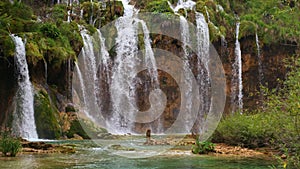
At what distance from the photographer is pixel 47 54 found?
20781 millimetres

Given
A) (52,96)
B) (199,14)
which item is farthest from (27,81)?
(199,14)

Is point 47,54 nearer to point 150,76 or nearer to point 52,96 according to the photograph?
point 52,96

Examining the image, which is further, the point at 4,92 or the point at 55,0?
the point at 55,0

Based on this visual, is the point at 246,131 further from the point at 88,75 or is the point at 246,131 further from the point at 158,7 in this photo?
the point at 158,7

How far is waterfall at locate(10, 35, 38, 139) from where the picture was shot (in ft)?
59.1

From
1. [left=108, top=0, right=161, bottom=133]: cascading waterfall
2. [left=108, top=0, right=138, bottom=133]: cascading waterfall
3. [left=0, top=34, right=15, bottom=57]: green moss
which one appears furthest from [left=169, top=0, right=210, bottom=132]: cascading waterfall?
[left=0, top=34, right=15, bottom=57]: green moss

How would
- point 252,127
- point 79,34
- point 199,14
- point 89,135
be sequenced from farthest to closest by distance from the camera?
point 199,14 < point 79,34 < point 89,135 < point 252,127

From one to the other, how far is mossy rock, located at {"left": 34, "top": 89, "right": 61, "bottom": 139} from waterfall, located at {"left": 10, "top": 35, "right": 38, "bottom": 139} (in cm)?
23

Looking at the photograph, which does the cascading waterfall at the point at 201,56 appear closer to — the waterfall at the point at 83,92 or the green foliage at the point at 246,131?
the waterfall at the point at 83,92

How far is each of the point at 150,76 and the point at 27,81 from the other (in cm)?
1125

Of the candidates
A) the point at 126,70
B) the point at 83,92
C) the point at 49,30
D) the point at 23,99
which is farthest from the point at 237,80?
the point at 23,99

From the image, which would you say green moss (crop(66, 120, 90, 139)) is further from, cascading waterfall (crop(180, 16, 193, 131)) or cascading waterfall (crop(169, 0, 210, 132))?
cascading waterfall (crop(169, 0, 210, 132))

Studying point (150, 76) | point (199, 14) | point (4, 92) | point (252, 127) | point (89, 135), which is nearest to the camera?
point (252, 127)

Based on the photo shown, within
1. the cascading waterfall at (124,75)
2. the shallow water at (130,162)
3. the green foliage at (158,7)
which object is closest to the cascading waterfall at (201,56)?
the green foliage at (158,7)
